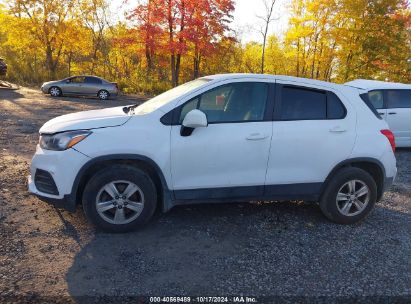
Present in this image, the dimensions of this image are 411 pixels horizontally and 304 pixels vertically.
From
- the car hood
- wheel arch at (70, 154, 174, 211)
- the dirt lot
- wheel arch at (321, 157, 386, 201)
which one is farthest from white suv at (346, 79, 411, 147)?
the car hood

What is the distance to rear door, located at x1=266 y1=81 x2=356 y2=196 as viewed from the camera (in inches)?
168

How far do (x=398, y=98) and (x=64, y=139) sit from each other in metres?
8.29

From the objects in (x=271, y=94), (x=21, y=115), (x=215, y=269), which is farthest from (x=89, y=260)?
(x=21, y=115)

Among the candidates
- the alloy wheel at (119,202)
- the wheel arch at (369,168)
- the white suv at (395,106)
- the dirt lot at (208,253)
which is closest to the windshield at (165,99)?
the alloy wheel at (119,202)

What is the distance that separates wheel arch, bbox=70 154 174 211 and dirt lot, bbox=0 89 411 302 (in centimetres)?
39

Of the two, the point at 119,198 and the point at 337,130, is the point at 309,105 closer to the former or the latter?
the point at 337,130

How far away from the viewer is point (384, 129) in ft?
15.1

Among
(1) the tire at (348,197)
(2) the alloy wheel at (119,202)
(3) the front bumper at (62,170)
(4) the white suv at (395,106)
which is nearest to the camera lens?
(3) the front bumper at (62,170)

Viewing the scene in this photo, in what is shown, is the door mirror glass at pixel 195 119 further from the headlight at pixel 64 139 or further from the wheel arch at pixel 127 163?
the headlight at pixel 64 139

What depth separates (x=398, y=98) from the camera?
9281mm

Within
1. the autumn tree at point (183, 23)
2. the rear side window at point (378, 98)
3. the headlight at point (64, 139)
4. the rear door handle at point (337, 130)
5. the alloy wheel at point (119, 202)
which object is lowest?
the alloy wheel at point (119, 202)

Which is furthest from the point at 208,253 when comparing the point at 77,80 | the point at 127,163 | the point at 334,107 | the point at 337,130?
the point at 77,80

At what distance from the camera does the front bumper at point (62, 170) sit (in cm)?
381

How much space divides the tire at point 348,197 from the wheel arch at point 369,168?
6cm
